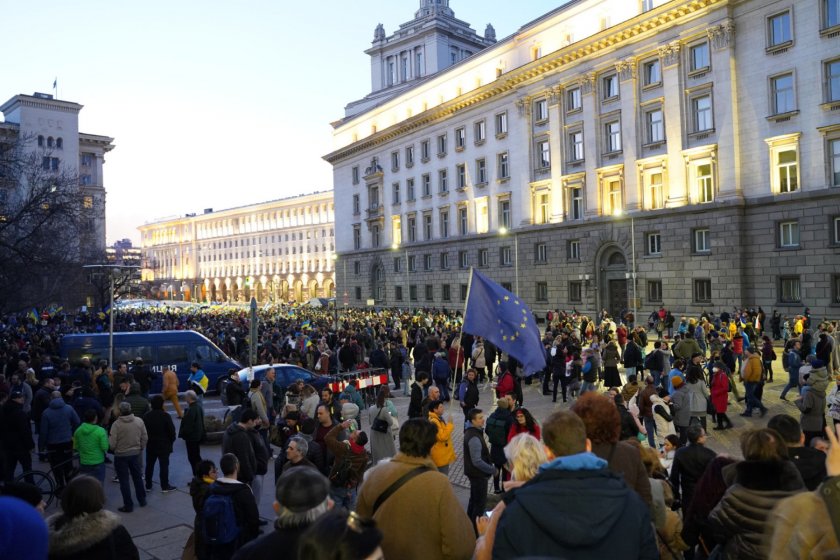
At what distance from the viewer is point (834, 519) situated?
330cm

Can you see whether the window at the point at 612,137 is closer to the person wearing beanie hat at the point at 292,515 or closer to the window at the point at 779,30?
the window at the point at 779,30

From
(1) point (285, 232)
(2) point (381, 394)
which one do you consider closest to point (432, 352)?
(2) point (381, 394)

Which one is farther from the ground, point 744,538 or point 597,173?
point 597,173

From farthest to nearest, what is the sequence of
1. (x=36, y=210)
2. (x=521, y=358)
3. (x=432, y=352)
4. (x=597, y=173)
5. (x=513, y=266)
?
(x=513, y=266) → (x=597, y=173) → (x=36, y=210) → (x=432, y=352) → (x=521, y=358)

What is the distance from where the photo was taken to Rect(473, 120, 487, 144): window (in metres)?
53.0

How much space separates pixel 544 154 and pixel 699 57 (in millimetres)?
12901

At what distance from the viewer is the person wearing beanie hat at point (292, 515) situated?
350 cm

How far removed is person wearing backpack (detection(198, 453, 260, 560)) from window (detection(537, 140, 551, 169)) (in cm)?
4350

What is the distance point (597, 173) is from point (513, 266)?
10188mm

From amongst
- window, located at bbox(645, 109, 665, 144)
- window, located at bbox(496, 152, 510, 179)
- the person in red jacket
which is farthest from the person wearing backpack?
window, located at bbox(496, 152, 510, 179)

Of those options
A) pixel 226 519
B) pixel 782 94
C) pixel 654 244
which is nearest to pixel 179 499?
pixel 226 519

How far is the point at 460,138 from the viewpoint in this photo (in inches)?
2206

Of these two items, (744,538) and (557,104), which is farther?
(557,104)

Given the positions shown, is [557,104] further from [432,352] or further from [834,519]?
[834,519]
